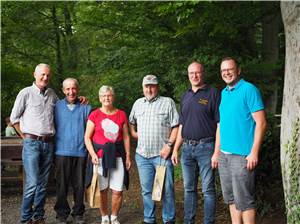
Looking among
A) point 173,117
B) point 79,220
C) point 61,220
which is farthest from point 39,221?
point 173,117

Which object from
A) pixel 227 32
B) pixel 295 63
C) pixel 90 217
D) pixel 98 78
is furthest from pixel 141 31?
pixel 295 63

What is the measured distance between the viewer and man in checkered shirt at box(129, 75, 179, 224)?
504cm

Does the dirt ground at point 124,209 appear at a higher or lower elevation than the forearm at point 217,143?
lower

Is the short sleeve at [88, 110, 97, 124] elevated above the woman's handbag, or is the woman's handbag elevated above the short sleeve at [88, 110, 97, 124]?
the short sleeve at [88, 110, 97, 124]

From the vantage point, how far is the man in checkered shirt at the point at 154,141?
5.04 m

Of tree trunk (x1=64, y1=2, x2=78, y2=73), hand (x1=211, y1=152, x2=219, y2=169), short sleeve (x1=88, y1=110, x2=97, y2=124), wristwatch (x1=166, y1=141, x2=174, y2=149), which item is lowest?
hand (x1=211, y1=152, x2=219, y2=169)

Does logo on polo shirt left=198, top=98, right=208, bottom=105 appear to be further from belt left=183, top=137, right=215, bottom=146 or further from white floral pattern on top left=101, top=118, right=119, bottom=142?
white floral pattern on top left=101, top=118, right=119, bottom=142

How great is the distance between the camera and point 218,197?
21.9ft

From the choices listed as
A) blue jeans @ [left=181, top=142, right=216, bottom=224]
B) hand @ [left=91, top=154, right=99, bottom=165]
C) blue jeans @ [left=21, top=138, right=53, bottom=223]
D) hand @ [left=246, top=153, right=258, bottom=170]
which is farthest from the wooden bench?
hand @ [left=246, top=153, right=258, bottom=170]

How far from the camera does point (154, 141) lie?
5039 millimetres

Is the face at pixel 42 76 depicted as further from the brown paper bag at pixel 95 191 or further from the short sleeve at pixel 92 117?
the brown paper bag at pixel 95 191

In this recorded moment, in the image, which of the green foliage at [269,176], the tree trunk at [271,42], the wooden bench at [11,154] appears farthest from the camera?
the tree trunk at [271,42]

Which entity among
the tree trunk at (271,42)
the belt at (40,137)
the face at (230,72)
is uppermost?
the tree trunk at (271,42)

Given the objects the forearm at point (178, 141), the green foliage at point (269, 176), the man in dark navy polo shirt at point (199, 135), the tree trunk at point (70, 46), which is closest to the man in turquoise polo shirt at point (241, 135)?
the man in dark navy polo shirt at point (199, 135)
